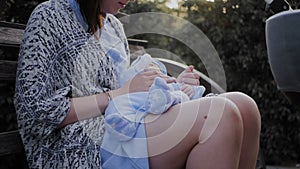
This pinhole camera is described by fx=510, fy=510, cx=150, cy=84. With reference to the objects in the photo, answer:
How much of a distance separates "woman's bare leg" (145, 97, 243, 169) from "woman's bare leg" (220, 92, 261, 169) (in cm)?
16

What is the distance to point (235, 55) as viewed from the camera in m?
3.71

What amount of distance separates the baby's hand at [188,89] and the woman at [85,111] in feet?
0.19

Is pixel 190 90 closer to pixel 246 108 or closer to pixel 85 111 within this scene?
pixel 246 108

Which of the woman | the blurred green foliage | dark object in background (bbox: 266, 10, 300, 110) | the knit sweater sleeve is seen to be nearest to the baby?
the woman

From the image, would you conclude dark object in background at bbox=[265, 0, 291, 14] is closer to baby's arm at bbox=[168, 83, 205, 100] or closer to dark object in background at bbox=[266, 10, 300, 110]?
dark object in background at bbox=[266, 10, 300, 110]

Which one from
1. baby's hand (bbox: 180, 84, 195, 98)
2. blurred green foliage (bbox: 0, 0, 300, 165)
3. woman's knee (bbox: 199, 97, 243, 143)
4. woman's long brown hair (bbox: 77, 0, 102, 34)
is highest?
woman's long brown hair (bbox: 77, 0, 102, 34)

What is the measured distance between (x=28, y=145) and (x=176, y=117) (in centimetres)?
40

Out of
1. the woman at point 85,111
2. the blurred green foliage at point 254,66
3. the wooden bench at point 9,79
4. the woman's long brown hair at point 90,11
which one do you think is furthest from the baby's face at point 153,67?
the blurred green foliage at point 254,66

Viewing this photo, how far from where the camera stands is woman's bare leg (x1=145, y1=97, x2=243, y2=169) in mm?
1224

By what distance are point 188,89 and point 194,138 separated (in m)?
0.28

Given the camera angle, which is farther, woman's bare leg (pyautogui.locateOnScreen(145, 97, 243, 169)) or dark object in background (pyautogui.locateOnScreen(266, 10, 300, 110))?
dark object in background (pyautogui.locateOnScreen(266, 10, 300, 110))

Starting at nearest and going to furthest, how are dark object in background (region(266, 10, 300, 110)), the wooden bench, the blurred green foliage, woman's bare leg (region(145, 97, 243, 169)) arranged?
woman's bare leg (region(145, 97, 243, 169))
the wooden bench
dark object in background (region(266, 10, 300, 110))
the blurred green foliage

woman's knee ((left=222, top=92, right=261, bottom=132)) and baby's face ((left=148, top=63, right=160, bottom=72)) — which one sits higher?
baby's face ((left=148, top=63, right=160, bottom=72))

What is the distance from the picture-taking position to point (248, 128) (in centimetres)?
144
